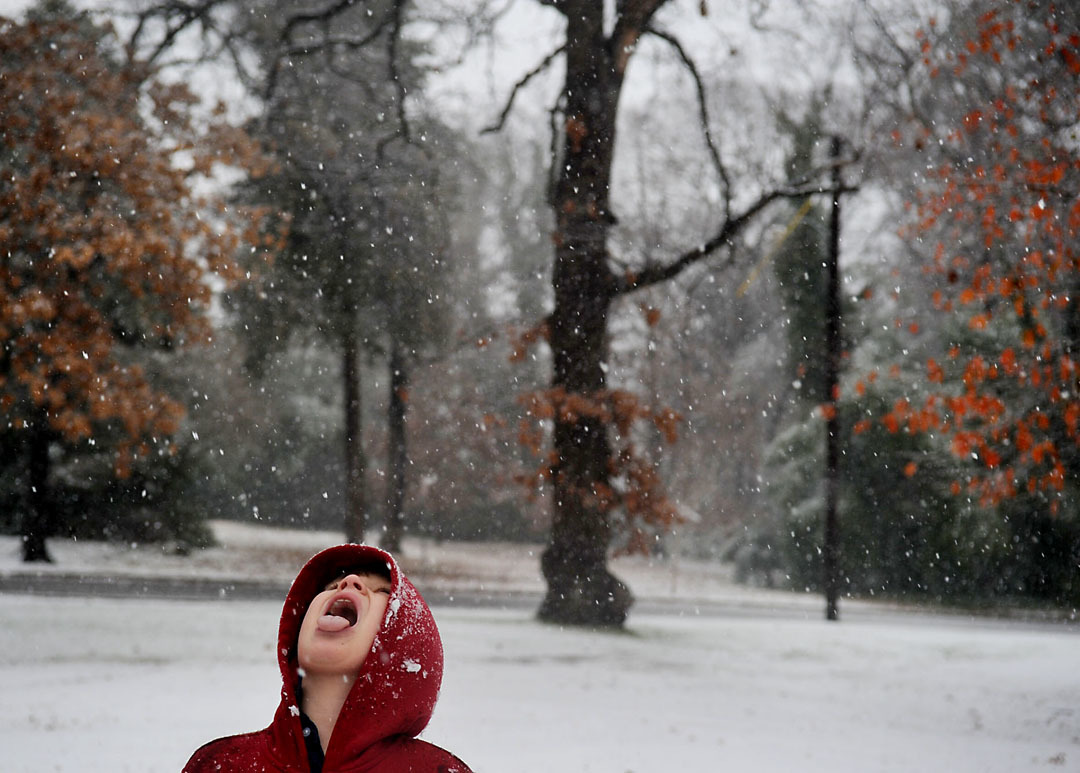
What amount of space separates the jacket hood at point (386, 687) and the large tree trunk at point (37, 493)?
16354 mm

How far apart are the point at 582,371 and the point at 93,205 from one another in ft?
17.0

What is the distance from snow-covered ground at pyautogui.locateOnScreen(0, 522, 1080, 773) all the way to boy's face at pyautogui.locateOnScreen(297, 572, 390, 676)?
3.49 metres

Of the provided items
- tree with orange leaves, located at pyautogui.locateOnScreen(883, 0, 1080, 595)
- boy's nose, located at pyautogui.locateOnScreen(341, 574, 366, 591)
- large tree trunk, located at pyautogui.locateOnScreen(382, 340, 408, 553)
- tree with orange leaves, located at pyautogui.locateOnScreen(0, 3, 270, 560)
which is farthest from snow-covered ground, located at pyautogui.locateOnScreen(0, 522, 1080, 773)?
large tree trunk, located at pyautogui.locateOnScreen(382, 340, 408, 553)

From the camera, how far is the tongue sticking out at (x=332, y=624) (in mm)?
2125

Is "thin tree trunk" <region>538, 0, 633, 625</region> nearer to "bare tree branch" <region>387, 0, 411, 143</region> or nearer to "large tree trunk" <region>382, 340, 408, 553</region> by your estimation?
"bare tree branch" <region>387, 0, 411, 143</region>

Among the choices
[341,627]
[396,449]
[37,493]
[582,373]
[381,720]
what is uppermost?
[582,373]

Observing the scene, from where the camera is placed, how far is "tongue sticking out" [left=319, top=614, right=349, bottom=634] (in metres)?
2.12

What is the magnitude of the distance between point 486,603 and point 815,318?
901 cm

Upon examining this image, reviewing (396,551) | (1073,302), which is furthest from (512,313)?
(1073,302)

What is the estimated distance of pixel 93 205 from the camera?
10250 mm

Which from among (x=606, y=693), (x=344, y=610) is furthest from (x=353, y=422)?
(x=344, y=610)

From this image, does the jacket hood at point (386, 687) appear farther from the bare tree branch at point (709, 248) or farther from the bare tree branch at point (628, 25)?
the bare tree branch at point (628, 25)

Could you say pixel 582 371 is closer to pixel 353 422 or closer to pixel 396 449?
pixel 353 422

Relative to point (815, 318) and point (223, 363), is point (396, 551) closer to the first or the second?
point (223, 363)
